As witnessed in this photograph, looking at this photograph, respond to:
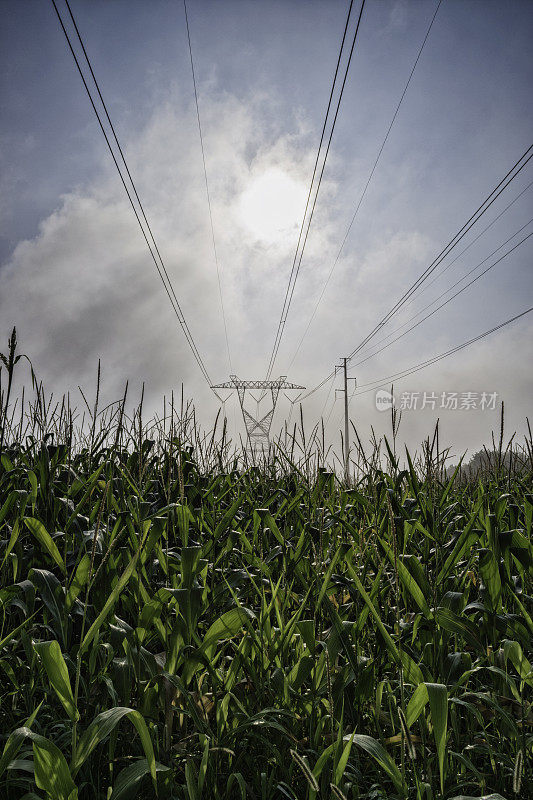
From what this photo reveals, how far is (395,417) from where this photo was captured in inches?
78.2

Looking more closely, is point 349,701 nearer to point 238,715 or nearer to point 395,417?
point 238,715

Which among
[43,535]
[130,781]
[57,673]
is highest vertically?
[43,535]

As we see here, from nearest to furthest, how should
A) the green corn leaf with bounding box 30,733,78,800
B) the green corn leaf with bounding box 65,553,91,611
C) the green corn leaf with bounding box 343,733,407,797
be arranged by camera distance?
the green corn leaf with bounding box 30,733,78,800 → the green corn leaf with bounding box 343,733,407,797 → the green corn leaf with bounding box 65,553,91,611

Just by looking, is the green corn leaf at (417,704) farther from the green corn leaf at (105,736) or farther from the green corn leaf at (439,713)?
the green corn leaf at (105,736)

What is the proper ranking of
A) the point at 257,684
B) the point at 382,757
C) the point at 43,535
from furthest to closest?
the point at 43,535
the point at 257,684
the point at 382,757

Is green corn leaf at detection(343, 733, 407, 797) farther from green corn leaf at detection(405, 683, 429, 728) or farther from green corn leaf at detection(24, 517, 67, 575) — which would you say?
green corn leaf at detection(24, 517, 67, 575)

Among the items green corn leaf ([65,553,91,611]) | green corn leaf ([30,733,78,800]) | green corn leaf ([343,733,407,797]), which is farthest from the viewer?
green corn leaf ([65,553,91,611])

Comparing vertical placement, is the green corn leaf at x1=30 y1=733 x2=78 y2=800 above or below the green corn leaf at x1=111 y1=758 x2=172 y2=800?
above

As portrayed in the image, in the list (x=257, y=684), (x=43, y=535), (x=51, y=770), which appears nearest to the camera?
(x=51, y=770)

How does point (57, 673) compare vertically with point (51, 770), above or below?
above

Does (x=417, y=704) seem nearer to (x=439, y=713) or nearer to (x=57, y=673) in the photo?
(x=439, y=713)

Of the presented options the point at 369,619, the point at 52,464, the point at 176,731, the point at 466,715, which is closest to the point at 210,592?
the point at 176,731

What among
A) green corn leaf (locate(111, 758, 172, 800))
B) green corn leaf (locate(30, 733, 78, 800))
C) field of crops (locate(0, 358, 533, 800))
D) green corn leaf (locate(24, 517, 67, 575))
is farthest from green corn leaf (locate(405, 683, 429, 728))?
green corn leaf (locate(24, 517, 67, 575))

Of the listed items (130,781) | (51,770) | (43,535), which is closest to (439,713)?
(130,781)
